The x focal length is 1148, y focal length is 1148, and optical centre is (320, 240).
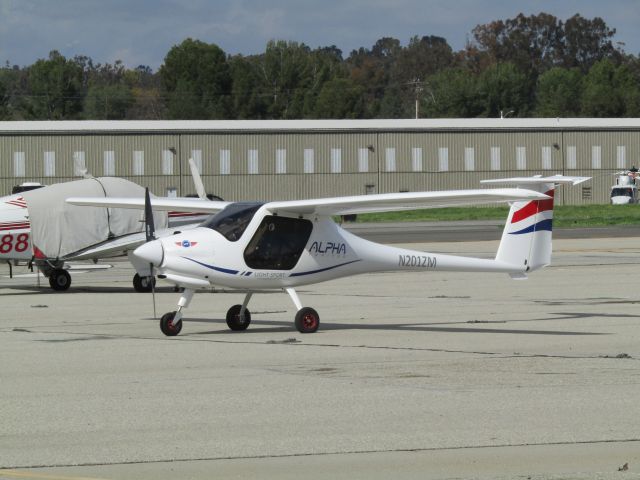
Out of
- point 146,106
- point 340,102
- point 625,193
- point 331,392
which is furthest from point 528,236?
point 146,106

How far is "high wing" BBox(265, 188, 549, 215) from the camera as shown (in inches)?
581

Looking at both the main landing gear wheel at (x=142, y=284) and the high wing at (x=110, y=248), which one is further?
the high wing at (x=110, y=248)

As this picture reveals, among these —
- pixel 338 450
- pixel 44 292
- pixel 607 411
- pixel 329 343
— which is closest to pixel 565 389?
pixel 607 411

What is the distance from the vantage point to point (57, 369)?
12086 millimetres

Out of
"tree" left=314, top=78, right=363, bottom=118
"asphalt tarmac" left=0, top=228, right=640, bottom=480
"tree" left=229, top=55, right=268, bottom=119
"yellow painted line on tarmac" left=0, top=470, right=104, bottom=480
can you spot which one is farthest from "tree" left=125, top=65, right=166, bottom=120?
"yellow painted line on tarmac" left=0, top=470, right=104, bottom=480

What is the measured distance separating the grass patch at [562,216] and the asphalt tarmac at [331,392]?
31026mm

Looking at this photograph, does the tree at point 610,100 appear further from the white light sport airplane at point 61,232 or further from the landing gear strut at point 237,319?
the landing gear strut at point 237,319

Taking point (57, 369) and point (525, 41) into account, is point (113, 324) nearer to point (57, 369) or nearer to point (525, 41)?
point (57, 369)

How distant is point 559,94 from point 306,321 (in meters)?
119

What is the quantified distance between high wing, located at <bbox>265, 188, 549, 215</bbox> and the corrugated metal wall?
170 feet

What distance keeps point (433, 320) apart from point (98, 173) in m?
52.1

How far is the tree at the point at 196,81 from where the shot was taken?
128625 mm

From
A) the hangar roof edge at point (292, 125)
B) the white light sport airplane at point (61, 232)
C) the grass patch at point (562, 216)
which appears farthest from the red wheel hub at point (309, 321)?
the hangar roof edge at point (292, 125)

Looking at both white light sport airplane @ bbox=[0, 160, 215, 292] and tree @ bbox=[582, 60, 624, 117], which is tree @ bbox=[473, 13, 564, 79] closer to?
tree @ bbox=[582, 60, 624, 117]
